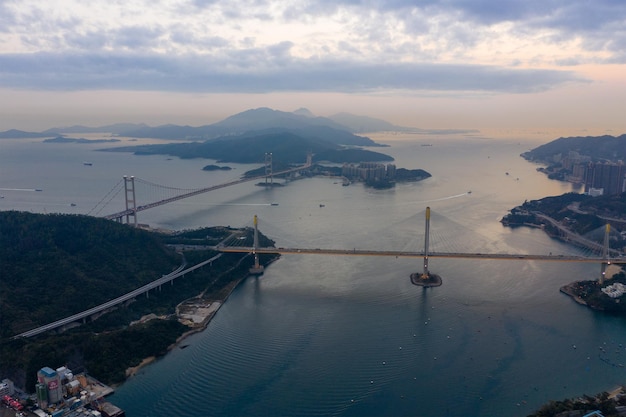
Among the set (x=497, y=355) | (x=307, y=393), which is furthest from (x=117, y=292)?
(x=497, y=355)

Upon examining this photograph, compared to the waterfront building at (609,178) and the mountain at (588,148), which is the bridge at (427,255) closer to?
the waterfront building at (609,178)

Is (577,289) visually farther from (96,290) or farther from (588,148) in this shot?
(588,148)

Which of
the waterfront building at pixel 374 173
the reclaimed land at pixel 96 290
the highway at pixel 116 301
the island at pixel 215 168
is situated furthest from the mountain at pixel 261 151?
the highway at pixel 116 301

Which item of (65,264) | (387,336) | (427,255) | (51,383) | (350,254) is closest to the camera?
(51,383)

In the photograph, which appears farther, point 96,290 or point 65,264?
point 65,264

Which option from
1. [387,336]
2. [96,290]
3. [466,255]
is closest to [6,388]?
[96,290]

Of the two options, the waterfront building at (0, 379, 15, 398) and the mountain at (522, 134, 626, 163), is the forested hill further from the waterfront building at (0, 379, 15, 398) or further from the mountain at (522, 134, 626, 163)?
the mountain at (522, 134, 626, 163)

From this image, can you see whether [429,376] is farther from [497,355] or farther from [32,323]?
[32,323]

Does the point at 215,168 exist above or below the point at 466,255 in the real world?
above
